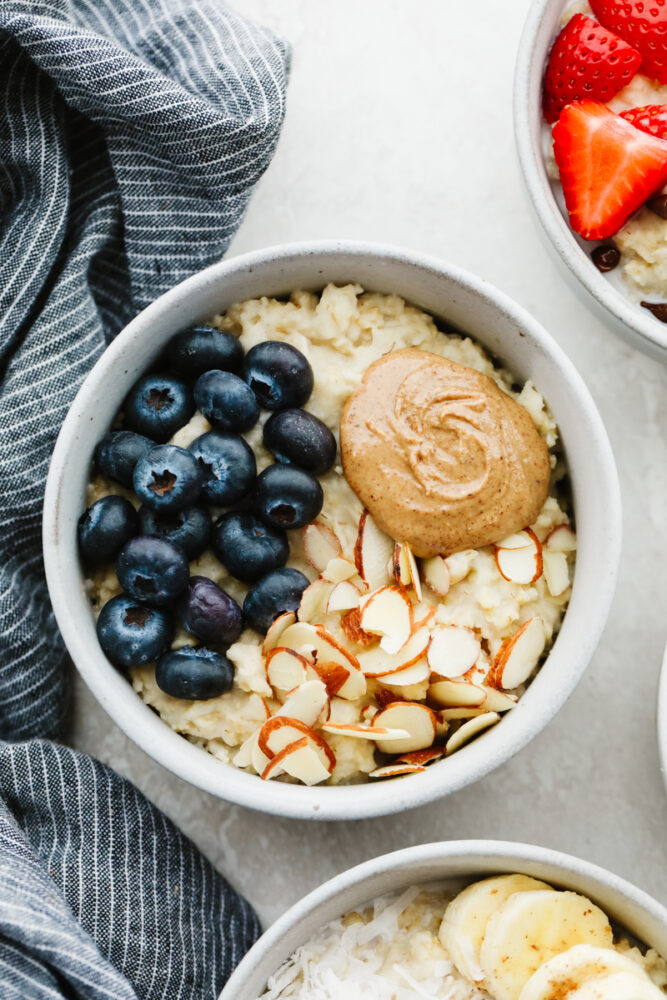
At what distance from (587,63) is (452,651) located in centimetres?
81

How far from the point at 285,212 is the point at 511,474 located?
61 cm

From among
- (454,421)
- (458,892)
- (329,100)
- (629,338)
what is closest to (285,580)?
(454,421)

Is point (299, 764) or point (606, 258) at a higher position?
point (606, 258)

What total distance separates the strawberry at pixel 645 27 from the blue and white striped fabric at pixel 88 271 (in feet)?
1.54

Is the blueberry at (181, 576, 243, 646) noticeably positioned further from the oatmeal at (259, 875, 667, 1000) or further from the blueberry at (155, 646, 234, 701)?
the oatmeal at (259, 875, 667, 1000)

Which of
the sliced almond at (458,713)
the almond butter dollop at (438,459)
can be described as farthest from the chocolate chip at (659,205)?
the sliced almond at (458,713)

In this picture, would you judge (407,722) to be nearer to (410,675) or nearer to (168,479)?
(410,675)

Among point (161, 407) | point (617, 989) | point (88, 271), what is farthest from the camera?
point (88, 271)

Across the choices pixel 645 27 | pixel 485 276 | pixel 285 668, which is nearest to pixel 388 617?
pixel 285 668

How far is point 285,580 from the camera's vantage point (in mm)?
1299

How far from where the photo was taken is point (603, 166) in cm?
137

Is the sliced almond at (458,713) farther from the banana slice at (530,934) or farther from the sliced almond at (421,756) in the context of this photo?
the banana slice at (530,934)

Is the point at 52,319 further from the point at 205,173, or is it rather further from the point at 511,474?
the point at 511,474

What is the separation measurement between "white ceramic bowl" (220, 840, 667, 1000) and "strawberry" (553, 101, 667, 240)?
823mm
